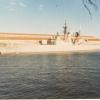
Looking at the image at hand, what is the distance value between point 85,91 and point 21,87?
3.14m

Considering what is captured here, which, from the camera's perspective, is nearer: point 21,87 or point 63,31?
point 21,87

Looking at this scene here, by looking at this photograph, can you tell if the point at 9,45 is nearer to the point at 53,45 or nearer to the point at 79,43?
the point at 53,45

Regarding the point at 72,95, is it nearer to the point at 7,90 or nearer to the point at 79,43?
the point at 7,90

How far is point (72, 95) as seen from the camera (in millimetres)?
12477

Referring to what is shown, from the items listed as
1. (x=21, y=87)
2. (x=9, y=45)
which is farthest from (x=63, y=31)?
(x=21, y=87)

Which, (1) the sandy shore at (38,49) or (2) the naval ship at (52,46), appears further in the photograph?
(2) the naval ship at (52,46)

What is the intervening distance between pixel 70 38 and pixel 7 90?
5345 centimetres

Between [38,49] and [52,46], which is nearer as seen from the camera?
[38,49]

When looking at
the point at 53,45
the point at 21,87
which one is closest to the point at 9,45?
the point at 53,45

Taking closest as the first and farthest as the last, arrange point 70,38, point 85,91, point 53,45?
1. point 85,91
2. point 53,45
3. point 70,38

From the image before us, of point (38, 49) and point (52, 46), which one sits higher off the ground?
point (52, 46)

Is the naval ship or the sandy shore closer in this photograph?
the sandy shore

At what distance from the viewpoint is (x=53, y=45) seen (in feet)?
199

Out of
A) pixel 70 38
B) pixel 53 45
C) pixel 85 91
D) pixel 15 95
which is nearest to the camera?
pixel 15 95
